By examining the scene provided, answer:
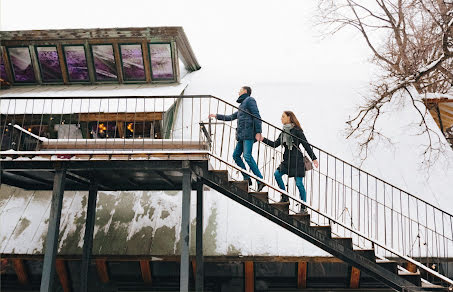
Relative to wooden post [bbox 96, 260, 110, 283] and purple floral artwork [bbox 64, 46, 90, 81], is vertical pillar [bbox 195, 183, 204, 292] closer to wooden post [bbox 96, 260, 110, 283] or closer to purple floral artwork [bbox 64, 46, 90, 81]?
wooden post [bbox 96, 260, 110, 283]

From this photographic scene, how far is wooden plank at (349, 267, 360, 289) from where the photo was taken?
973cm

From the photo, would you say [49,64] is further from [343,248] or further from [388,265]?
[388,265]

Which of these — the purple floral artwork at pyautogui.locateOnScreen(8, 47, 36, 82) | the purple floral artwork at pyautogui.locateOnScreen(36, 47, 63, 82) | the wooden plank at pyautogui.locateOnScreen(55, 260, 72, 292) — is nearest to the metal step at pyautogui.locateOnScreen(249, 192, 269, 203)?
the wooden plank at pyautogui.locateOnScreen(55, 260, 72, 292)

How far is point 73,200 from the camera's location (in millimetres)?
10648

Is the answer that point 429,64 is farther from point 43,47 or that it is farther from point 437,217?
point 43,47

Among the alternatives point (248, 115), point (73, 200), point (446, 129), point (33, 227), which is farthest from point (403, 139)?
point (33, 227)

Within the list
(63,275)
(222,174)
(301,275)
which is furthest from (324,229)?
(63,275)

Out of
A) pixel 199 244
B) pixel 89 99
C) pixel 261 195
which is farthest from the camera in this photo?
pixel 89 99

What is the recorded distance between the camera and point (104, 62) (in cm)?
1235

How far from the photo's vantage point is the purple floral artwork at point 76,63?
12180mm

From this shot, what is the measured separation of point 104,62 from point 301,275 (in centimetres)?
788

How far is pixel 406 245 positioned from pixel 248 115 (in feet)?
15.2

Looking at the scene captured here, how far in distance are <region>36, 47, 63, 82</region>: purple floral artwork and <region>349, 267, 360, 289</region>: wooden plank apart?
9.56 m

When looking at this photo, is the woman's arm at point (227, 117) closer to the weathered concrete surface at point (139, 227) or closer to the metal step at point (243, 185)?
the metal step at point (243, 185)
